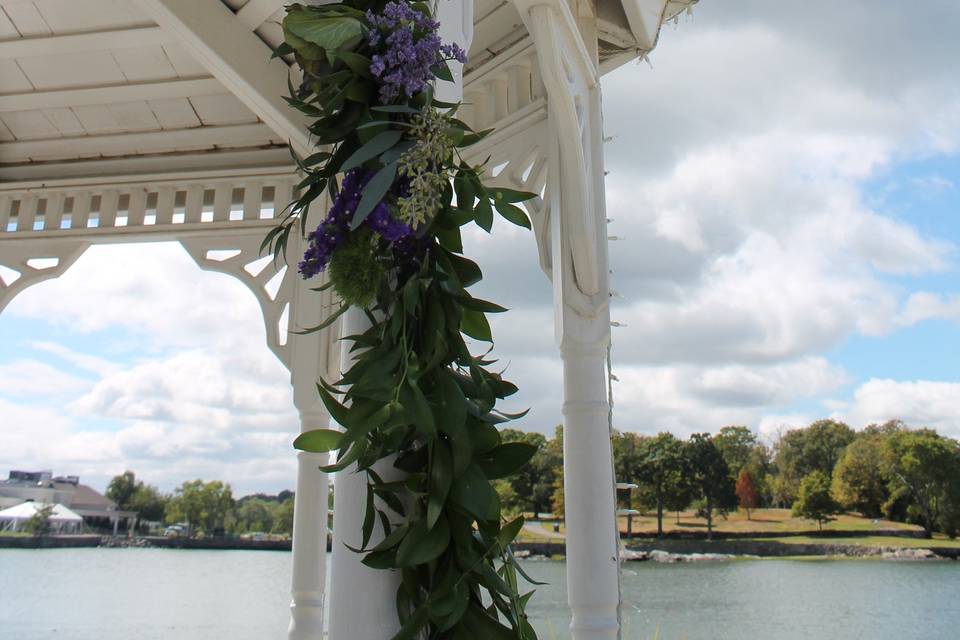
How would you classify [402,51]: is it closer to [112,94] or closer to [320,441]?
[320,441]

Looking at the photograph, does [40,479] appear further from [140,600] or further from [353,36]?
[353,36]

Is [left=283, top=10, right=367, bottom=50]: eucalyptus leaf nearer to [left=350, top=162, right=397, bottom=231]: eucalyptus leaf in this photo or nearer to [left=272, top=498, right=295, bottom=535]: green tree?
[left=350, top=162, right=397, bottom=231]: eucalyptus leaf

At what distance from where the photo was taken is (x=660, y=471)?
84.7ft

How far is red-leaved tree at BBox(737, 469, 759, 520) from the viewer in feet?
95.2

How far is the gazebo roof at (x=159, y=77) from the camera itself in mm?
2260

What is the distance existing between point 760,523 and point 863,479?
13.7 feet

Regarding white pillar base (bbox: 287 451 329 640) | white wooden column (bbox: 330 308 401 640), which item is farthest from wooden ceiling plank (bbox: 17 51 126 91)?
white wooden column (bbox: 330 308 401 640)

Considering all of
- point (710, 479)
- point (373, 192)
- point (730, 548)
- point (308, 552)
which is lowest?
point (730, 548)

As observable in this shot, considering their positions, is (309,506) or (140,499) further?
(140,499)

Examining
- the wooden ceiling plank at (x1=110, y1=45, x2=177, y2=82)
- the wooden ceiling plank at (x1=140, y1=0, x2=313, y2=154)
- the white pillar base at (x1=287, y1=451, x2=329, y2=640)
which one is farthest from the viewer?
the wooden ceiling plank at (x1=110, y1=45, x2=177, y2=82)

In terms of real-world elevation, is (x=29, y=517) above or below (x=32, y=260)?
below

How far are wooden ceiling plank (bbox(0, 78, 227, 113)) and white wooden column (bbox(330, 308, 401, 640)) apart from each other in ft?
8.58

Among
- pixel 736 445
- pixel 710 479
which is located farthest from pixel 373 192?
pixel 736 445

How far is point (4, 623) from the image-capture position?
43.6 feet
